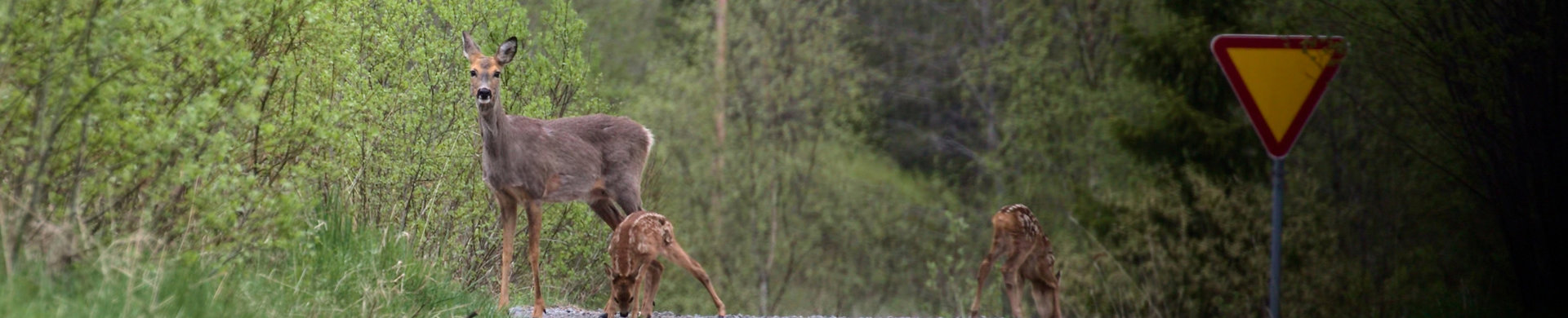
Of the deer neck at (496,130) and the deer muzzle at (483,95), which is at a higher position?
the deer muzzle at (483,95)

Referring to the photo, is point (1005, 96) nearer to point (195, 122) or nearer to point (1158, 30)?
point (1158, 30)

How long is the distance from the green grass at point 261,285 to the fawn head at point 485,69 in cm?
98

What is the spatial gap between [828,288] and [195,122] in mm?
20688

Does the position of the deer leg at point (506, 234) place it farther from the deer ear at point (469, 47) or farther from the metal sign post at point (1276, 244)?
the metal sign post at point (1276, 244)

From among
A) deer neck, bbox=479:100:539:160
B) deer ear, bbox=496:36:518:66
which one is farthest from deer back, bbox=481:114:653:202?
deer ear, bbox=496:36:518:66

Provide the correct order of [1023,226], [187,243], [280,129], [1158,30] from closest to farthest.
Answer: [187,243] → [280,129] → [1023,226] → [1158,30]

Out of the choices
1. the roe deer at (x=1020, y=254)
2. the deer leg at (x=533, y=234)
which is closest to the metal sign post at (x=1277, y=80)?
the roe deer at (x=1020, y=254)

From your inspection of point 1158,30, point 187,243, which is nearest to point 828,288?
point 1158,30

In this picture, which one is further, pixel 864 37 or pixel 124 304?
pixel 864 37

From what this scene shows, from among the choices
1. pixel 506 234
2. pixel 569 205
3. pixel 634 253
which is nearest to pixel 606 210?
pixel 506 234

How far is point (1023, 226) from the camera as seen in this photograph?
33.3 feet

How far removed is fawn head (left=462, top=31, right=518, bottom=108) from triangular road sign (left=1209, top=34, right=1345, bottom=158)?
415cm

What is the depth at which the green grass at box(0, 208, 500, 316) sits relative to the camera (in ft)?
24.0

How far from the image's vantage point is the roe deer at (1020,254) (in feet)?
33.3
